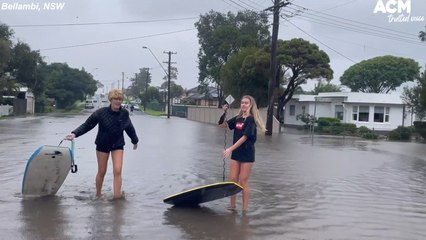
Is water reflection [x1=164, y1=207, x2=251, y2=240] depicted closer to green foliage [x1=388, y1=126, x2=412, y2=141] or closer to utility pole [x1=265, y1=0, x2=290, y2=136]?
utility pole [x1=265, y1=0, x2=290, y2=136]

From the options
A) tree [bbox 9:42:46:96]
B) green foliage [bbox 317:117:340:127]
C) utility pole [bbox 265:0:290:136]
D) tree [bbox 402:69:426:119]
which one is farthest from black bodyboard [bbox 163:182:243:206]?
tree [bbox 9:42:46:96]

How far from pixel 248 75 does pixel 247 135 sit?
36599 mm

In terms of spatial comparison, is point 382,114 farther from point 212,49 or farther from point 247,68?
point 212,49

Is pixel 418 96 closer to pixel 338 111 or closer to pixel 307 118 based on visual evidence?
pixel 307 118

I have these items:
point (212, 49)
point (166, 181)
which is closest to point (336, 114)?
point (212, 49)

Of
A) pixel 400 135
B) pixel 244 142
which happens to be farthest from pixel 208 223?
pixel 400 135

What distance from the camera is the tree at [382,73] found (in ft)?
245

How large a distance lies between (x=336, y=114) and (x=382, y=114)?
4.57 metres

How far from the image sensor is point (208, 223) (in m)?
6.82

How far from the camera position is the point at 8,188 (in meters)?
8.91

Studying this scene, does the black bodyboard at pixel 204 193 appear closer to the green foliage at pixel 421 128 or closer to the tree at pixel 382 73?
the green foliage at pixel 421 128

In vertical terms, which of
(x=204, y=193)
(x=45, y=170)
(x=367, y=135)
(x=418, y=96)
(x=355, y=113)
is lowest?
(x=367, y=135)

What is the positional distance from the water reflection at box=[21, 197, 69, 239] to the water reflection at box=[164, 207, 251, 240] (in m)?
1.34

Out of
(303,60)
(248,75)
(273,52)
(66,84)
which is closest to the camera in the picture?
(273,52)
